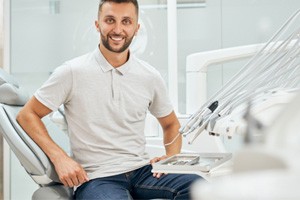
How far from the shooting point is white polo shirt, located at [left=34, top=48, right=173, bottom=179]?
1582 millimetres

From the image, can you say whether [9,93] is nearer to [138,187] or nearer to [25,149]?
[25,149]

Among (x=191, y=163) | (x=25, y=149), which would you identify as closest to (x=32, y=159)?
(x=25, y=149)

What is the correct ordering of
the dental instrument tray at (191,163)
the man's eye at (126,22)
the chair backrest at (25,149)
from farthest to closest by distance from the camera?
the man's eye at (126,22)
the chair backrest at (25,149)
the dental instrument tray at (191,163)

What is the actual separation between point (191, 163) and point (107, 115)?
55cm

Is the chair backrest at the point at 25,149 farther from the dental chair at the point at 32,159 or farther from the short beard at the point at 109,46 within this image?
the short beard at the point at 109,46

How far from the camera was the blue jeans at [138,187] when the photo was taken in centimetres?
143

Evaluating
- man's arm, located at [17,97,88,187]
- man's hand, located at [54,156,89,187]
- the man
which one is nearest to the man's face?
the man

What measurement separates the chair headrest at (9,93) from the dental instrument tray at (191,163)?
2.27 feet

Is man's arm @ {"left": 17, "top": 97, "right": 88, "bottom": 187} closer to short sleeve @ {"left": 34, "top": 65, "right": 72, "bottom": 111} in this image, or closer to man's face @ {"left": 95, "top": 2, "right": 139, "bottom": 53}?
short sleeve @ {"left": 34, "top": 65, "right": 72, "bottom": 111}

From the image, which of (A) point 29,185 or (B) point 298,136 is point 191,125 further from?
(A) point 29,185

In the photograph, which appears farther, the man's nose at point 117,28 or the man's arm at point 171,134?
the man's arm at point 171,134

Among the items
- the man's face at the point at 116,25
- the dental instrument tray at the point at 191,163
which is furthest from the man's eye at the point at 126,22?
the dental instrument tray at the point at 191,163

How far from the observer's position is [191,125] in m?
1.01

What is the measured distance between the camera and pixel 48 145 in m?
1.51
